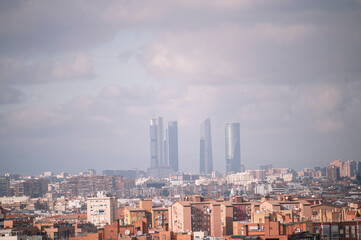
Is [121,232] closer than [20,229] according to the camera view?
Yes

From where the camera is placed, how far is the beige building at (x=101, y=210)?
77.7 m

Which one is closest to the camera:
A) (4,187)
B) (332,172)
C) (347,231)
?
(347,231)

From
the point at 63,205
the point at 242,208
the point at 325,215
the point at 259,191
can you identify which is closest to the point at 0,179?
the point at 259,191

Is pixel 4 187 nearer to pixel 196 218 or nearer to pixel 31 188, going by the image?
pixel 31 188

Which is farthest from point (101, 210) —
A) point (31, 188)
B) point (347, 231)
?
point (31, 188)

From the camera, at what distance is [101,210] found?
3125 inches

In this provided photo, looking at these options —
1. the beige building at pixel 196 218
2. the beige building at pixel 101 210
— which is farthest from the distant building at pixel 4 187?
the beige building at pixel 196 218

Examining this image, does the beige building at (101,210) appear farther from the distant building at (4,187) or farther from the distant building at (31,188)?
the distant building at (4,187)

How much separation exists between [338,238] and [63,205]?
85728 mm

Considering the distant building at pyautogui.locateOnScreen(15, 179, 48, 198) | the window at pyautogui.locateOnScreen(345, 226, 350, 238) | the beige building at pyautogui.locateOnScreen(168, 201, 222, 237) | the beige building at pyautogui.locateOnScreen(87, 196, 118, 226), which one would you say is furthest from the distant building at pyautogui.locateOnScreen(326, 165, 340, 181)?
the window at pyautogui.locateOnScreen(345, 226, 350, 238)

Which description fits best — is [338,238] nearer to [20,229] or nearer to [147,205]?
[20,229]

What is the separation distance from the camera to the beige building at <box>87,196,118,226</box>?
77688 mm

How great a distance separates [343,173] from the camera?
634 ft

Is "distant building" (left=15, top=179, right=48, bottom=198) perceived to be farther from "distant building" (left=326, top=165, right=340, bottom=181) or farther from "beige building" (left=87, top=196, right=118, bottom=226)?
"beige building" (left=87, top=196, right=118, bottom=226)
